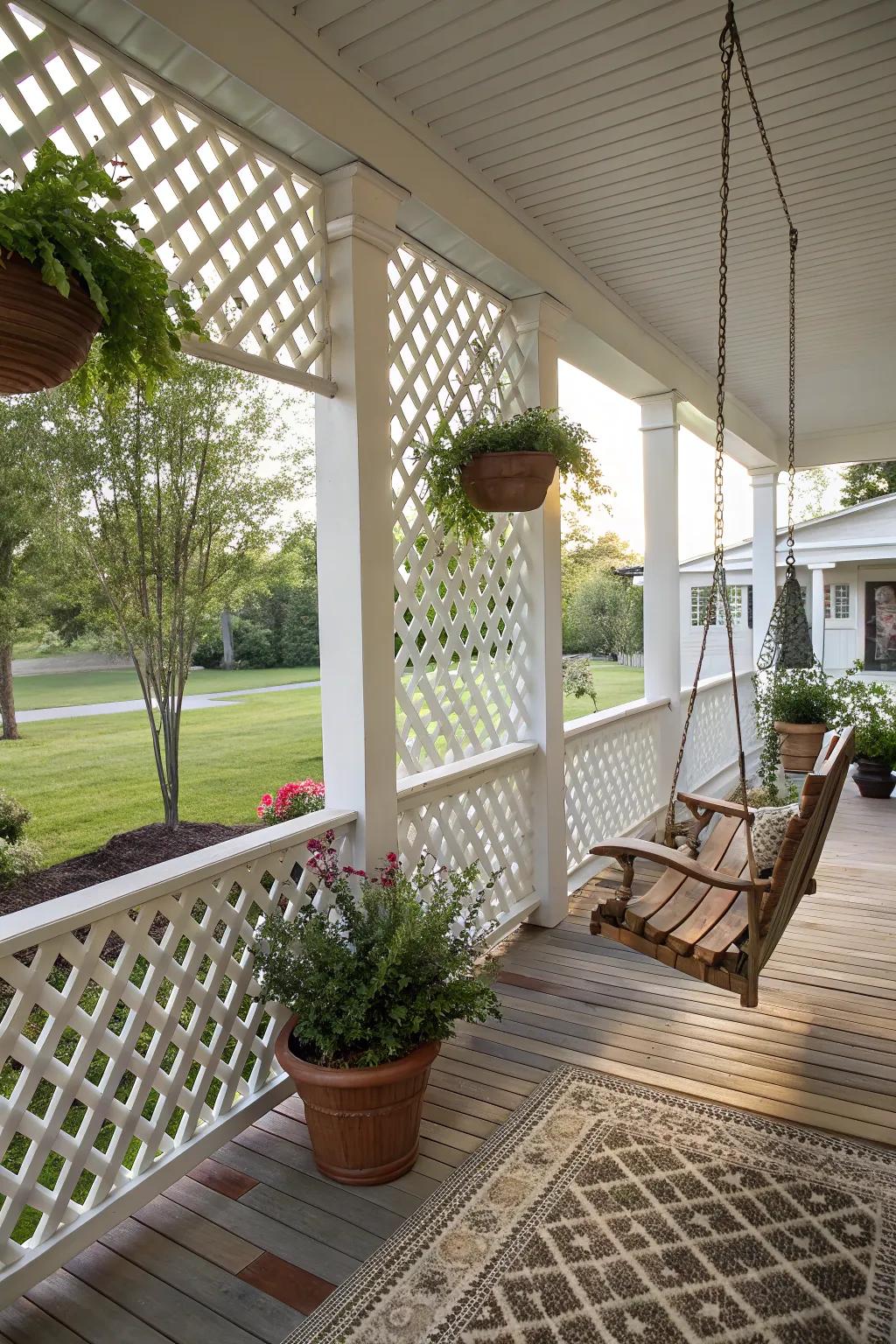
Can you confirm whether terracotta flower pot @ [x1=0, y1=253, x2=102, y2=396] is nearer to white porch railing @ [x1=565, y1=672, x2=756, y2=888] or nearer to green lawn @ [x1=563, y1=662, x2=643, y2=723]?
white porch railing @ [x1=565, y1=672, x2=756, y2=888]

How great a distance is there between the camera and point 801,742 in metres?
6.33

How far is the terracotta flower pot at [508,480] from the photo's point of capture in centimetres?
298

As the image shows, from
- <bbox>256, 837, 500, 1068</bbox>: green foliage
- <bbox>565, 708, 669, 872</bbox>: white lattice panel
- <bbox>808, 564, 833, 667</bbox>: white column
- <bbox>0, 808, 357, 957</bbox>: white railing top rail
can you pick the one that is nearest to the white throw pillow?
<bbox>565, 708, 669, 872</bbox>: white lattice panel

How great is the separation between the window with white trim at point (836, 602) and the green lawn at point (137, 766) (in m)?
7.98

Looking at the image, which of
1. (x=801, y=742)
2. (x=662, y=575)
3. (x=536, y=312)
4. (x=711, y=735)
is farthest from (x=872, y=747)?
(x=536, y=312)

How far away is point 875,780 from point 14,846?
19.6 feet

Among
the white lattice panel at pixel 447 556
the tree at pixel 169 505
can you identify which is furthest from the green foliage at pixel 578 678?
the white lattice panel at pixel 447 556

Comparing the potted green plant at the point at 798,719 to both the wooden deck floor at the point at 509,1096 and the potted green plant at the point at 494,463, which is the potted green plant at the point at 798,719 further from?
the potted green plant at the point at 494,463

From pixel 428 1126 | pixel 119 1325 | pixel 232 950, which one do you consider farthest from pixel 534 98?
pixel 119 1325

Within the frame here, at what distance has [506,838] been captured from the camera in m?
3.66

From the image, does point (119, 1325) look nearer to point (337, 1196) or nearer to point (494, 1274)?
point (337, 1196)

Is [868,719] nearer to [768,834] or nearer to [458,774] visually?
[768,834]

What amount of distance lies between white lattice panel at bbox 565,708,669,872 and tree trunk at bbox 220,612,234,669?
318 cm

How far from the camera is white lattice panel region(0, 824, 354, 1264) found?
1.79 metres
